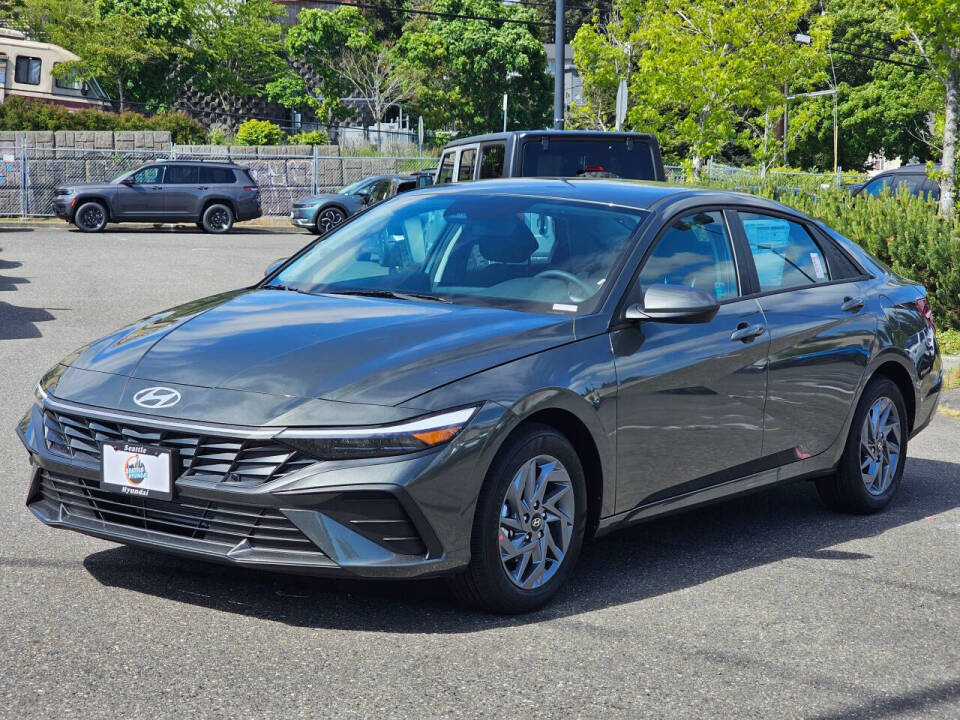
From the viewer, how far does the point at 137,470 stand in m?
4.35

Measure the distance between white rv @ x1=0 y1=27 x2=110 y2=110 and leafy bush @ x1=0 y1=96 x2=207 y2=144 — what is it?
2.52 metres

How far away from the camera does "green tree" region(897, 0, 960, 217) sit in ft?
52.7

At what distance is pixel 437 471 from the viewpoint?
428cm

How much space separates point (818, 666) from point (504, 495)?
119 centimetres

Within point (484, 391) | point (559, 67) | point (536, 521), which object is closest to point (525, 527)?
point (536, 521)

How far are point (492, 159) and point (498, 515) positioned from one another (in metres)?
9.13

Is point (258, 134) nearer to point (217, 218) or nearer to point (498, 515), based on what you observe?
point (217, 218)

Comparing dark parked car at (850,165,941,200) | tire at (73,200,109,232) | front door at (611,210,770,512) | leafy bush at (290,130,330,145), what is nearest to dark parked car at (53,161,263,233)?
tire at (73,200,109,232)

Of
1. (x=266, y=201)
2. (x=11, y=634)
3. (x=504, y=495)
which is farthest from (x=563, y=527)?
(x=266, y=201)

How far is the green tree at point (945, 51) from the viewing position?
52.7 feet

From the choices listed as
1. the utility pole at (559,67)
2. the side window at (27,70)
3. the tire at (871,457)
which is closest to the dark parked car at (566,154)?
the tire at (871,457)

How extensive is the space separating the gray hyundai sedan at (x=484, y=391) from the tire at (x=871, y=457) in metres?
0.02

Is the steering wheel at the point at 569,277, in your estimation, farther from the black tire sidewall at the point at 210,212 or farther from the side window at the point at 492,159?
the black tire sidewall at the point at 210,212

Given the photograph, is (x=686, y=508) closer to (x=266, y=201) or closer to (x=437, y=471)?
(x=437, y=471)
